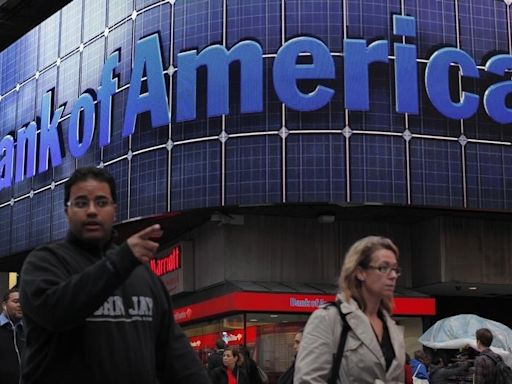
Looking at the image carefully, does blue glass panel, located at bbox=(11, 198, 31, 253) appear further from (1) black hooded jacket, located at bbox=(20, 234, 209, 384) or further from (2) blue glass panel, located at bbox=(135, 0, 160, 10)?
(1) black hooded jacket, located at bbox=(20, 234, 209, 384)

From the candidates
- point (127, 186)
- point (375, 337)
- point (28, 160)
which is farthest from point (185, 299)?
point (375, 337)

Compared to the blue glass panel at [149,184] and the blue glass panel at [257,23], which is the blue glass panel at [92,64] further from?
the blue glass panel at [257,23]

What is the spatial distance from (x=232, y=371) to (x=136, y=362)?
10511 millimetres

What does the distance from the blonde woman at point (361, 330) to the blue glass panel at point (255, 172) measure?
50.1 feet

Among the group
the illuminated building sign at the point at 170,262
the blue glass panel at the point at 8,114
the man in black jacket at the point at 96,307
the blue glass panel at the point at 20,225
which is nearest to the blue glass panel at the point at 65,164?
the blue glass panel at the point at 20,225

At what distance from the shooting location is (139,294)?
343cm

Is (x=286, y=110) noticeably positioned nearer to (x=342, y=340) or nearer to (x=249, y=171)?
(x=249, y=171)

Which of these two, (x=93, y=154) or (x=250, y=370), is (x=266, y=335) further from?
(x=250, y=370)

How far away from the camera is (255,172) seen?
19828 mm

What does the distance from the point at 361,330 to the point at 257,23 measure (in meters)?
17.0

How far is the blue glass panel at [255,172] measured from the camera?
1973 centimetres

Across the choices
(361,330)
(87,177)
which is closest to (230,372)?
(361,330)

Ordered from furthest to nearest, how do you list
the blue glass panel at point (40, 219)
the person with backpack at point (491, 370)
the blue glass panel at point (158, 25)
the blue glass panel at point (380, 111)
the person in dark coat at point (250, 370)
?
the blue glass panel at point (40, 219), the blue glass panel at point (158, 25), the blue glass panel at point (380, 111), the person in dark coat at point (250, 370), the person with backpack at point (491, 370)

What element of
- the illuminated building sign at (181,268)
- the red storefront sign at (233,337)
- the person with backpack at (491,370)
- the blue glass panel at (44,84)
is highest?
the blue glass panel at (44,84)
